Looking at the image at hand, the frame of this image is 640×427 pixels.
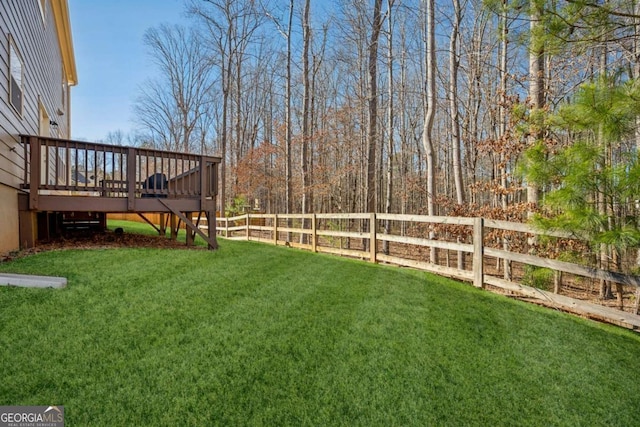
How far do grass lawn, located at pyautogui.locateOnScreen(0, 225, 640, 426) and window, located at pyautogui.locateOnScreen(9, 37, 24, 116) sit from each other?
2.54 metres

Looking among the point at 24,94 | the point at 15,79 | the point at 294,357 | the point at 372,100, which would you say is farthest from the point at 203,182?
the point at 372,100

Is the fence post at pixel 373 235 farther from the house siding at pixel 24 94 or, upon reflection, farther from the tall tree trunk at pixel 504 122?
the house siding at pixel 24 94

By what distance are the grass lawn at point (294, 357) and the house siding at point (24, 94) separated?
86 cm

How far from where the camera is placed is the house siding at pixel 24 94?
422cm

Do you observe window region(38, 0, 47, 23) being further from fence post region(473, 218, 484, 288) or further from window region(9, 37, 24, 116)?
fence post region(473, 218, 484, 288)

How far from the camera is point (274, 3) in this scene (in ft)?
38.7

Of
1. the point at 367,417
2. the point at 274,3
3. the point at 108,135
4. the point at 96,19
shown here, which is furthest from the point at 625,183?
the point at 108,135

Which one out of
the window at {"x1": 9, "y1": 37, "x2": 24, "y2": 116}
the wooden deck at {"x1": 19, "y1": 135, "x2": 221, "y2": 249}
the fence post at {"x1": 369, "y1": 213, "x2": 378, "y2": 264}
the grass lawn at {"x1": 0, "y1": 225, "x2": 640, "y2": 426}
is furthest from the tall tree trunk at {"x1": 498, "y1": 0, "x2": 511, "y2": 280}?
the window at {"x1": 9, "y1": 37, "x2": 24, "y2": 116}

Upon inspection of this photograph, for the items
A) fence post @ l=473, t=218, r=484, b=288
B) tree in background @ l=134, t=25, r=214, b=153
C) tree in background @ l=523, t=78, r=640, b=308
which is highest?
tree in background @ l=134, t=25, r=214, b=153

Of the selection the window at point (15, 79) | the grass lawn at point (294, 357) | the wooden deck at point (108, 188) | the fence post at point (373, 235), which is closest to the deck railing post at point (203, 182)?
the wooden deck at point (108, 188)

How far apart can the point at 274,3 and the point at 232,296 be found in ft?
38.5

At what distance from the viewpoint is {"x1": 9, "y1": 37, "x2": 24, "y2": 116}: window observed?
15.3 feet

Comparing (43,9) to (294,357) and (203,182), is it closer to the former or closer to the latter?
(203,182)

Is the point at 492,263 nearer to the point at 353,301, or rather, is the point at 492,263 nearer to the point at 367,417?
the point at 353,301
